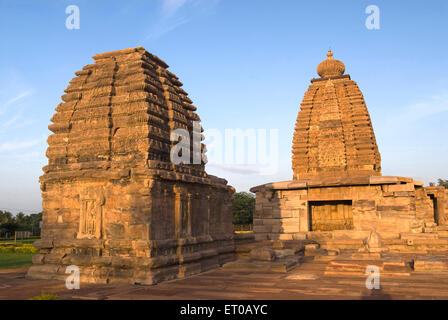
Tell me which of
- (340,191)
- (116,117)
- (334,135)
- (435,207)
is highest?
(334,135)

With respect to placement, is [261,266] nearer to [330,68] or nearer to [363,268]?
[363,268]

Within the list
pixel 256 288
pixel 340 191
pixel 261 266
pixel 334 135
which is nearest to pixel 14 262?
pixel 261 266

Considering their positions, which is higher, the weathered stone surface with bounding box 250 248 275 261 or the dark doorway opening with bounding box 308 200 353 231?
the dark doorway opening with bounding box 308 200 353 231

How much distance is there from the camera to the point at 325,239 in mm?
16484

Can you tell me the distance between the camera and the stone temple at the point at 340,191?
1605 centimetres

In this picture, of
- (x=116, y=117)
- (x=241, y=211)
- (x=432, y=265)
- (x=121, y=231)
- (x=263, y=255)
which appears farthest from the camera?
(x=241, y=211)

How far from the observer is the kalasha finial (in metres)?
25.1

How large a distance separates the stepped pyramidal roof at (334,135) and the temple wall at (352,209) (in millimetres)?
3189

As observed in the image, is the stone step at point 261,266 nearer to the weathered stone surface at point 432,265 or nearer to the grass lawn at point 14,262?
the weathered stone surface at point 432,265

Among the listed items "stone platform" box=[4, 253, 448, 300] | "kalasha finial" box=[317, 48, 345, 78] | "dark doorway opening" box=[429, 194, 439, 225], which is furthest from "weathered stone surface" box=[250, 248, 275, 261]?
"kalasha finial" box=[317, 48, 345, 78]

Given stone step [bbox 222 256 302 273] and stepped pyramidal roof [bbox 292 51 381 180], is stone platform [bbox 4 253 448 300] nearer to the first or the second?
stone step [bbox 222 256 302 273]

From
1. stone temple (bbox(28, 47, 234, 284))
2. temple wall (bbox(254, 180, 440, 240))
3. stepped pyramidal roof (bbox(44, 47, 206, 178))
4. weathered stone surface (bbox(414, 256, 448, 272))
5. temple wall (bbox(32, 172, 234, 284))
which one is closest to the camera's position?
temple wall (bbox(32, 172, 234, 284))

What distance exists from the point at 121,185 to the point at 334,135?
15613 mm

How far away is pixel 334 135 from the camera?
22.1m
